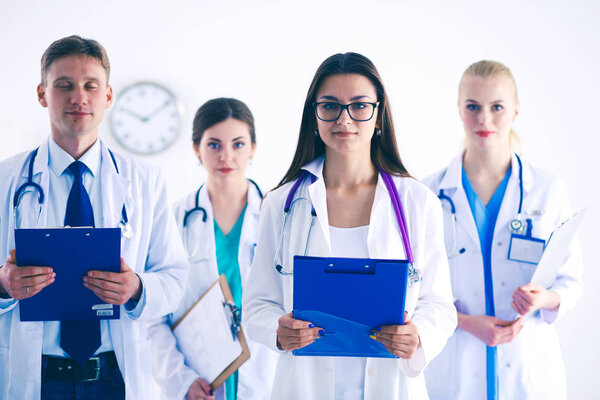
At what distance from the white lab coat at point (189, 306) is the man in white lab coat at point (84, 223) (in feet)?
1.22

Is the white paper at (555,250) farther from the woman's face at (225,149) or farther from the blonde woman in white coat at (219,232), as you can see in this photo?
the woman's face at (225,149)

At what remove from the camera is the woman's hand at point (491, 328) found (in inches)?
82.2

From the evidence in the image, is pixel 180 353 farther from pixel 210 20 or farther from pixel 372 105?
pixel 210 20

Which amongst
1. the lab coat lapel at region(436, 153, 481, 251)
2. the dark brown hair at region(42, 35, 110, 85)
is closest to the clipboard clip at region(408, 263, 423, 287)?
the lab coat lapel at region(436, 153, 481, 251)

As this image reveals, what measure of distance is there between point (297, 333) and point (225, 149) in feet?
4.28

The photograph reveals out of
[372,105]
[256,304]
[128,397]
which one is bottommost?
[128,397]

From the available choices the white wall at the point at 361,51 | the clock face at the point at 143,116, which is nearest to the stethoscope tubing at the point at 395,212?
the white wall at the point at 361,51

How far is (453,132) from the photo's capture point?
4270 mm

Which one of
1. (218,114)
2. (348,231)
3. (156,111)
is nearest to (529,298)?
(348,231)

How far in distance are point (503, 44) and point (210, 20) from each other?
2346 millimetres

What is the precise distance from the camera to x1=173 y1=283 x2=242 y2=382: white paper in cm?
226

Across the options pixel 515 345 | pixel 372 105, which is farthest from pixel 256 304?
pixel 515 345

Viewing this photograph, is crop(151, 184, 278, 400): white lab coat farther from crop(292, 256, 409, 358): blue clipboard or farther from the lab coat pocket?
crop(292, 256, 409, 358): blue clipboard

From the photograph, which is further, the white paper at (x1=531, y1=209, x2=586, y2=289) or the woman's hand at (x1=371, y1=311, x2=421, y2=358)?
the white paper at (x1=531, y1=209, x2=586, y2=289)
